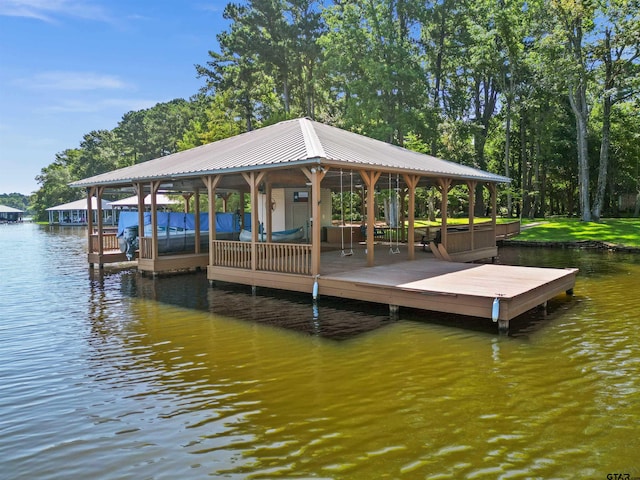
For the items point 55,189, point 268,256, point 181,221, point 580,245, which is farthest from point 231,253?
point 55,189

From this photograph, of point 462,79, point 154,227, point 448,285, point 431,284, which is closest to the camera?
point 448,285

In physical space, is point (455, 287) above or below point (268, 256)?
below

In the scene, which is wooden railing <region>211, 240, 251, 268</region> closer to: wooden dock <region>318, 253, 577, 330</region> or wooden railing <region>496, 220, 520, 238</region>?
wooden dock <region>318, 253, 577, 330</region>

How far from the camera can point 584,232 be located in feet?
84.1

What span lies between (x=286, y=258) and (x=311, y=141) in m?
3.08

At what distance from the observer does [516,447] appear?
437 cm

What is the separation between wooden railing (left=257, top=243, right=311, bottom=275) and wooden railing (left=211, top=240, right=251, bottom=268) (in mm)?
588

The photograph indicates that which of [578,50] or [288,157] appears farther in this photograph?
[578,50]

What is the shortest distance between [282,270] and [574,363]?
23.0ft

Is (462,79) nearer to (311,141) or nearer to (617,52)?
(617,52)

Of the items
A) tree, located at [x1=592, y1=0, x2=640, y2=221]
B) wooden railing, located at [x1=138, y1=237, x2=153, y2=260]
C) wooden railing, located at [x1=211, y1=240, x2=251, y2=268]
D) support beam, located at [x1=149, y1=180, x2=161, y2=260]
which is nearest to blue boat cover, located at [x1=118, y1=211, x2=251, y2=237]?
wooden railing, located at [x1=138, y1=237, x2=153, y2=260]

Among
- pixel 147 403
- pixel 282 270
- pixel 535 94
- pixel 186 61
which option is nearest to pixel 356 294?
pixel 282 270

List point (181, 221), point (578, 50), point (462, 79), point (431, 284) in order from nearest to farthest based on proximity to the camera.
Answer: point (431, 284), point (181, 221), point (578, 50), point (462, 79)

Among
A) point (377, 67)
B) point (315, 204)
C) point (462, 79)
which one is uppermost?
point (462, 79)
